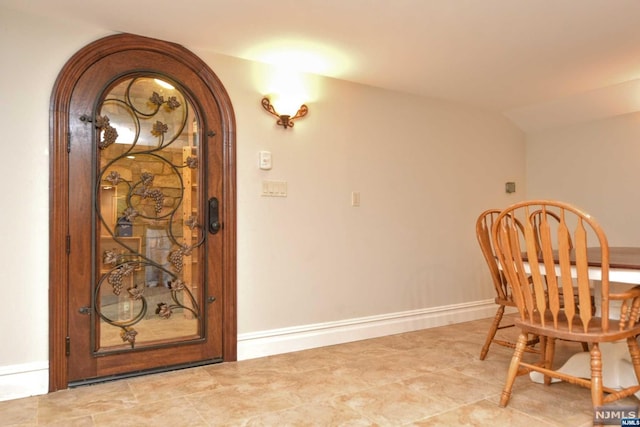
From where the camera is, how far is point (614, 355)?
2.24 meters

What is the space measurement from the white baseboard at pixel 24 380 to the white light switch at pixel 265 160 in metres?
1.69

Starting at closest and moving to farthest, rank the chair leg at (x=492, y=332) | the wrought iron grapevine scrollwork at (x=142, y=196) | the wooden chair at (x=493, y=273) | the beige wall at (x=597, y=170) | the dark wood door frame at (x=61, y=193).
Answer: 1. the dark wood door frame at (x=61, y=193)
2. the wrought iron grapevine scrollwork at (x=142, y=196)
3. the wooden chair at (x=493, y=273)
4. the chair leg at (x=492, y=332)
5. the beige wall at (x=597, y=170)

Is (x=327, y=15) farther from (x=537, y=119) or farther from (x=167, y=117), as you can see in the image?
(x=537, y=119)

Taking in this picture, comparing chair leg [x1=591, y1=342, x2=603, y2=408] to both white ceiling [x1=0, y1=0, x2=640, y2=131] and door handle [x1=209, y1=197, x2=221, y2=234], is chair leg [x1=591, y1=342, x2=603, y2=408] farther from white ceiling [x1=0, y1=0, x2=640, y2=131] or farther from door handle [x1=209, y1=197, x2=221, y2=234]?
door handle [x1=209, y1=197, x2=221, y2=234]

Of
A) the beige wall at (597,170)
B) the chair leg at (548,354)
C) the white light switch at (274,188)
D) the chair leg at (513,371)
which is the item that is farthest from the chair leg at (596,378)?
the beige wall at (597,170)

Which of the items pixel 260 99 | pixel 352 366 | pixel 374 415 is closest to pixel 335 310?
pixel 352 366

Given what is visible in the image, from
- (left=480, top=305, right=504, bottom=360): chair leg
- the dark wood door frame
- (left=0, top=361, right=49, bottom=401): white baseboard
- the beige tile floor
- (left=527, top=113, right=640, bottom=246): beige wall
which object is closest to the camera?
the beige tile floor

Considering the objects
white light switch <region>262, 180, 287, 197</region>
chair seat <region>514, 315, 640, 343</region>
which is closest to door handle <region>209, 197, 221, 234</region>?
white light switch <region>262, 180, 287, 197</region>

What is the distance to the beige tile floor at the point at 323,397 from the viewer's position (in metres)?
2.00

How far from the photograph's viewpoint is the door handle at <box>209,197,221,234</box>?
9.29 ft

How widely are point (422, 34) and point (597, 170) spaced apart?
8.45 ft

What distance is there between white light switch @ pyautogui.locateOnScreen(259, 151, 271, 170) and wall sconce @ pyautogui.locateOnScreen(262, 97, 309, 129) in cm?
25
